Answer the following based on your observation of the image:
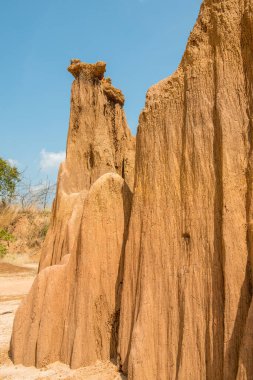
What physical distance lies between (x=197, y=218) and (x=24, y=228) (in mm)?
30096

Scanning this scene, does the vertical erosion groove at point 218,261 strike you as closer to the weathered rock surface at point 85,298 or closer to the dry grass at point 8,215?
the weathered rock surface at point 85,298

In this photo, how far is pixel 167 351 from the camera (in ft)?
16.8

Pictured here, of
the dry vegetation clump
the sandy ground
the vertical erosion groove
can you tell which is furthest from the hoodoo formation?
the dry vegetation clump

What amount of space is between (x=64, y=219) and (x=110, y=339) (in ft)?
17.5

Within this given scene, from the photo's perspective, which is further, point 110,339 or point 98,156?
point 98,156

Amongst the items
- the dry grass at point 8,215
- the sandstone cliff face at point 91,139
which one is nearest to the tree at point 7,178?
the dry grass at point 8,215

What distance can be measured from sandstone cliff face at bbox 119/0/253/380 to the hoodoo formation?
16 mm

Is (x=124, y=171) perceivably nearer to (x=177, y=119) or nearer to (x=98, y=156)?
(x=98, y=156)

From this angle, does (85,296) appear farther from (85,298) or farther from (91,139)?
(91,139)

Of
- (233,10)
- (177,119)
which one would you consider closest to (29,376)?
(177,119)

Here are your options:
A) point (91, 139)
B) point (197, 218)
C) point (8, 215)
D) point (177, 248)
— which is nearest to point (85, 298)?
point (177, 248)

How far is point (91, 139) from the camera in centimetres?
1288

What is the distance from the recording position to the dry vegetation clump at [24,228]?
31317 millimetres

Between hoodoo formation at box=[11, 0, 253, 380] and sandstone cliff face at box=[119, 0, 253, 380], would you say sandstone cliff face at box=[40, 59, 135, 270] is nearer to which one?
hoodoo formation at box=[11, 0, 253, 380]
